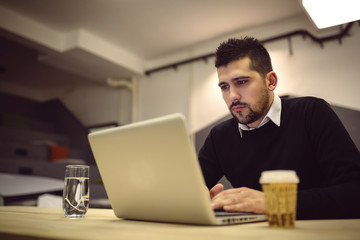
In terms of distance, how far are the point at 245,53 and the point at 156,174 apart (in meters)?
0.85

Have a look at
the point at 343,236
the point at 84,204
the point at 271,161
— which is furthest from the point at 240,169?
the point at 343,236

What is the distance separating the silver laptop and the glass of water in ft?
0.51

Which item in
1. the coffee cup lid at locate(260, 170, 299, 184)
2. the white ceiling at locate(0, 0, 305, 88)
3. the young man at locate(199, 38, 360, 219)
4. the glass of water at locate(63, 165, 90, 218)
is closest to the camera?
the coffee cup lid at locate(260, 170, 299, 184)

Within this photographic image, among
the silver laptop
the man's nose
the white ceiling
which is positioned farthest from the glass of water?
the white ceiling

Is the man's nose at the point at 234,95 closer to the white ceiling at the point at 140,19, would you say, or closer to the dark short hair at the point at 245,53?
the dark short hair at the point at 245,53

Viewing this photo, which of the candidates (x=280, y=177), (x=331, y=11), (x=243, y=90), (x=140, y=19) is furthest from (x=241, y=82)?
(x=140, y=19)

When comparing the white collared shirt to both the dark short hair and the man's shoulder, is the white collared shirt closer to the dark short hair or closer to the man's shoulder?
the man's shoulder

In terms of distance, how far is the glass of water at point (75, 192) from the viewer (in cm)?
90

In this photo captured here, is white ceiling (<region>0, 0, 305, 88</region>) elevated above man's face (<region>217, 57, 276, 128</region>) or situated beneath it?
elevated above

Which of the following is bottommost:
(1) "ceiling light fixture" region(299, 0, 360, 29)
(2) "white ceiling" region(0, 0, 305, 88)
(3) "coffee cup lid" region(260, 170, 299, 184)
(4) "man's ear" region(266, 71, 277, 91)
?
(3) "coffee cup lid" region(260, 170, 299, 184)

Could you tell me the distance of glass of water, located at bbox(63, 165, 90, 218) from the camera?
35.5 inches

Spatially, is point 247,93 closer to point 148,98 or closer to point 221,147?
point 221,147

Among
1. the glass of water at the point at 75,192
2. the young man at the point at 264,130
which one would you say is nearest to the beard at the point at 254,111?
the young man at the point at 264,130

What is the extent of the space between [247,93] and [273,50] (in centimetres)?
231
